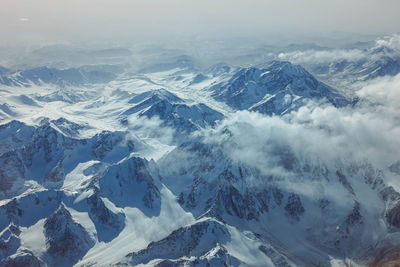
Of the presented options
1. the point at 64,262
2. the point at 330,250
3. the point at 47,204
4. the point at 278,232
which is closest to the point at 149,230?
the point at 64,262

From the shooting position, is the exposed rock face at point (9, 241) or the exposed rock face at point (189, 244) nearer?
the exposed rock face at point (189, 244)

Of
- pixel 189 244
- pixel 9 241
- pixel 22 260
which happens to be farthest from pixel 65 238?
pixel 189 244

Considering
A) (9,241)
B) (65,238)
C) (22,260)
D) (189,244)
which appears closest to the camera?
(22,260)

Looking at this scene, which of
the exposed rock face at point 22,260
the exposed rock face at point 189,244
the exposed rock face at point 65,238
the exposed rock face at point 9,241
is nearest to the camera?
the exposed rock face at point 22,260

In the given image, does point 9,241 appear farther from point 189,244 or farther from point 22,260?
point 189,244

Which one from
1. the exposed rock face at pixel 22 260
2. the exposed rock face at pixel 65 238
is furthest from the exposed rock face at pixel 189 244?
the exposed rock face at pixel 22 260

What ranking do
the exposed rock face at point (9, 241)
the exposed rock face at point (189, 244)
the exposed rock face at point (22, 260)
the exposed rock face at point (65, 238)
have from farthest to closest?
the exposed rock face at point (65, 238)
the exposed rock face at point (9, 241)
the exposed rock face at point (189, 244)
the exposed rock face at point (22, 260)

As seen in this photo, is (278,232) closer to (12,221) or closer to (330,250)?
(330,250)

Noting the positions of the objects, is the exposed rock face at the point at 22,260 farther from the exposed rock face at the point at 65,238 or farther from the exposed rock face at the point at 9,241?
the exposed rock face at the point at 65,238

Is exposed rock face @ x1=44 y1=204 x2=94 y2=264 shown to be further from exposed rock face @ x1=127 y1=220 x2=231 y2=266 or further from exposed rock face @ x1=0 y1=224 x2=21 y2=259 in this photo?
exposed rock face @ x1=127 y1=220 x2=231 y2=266

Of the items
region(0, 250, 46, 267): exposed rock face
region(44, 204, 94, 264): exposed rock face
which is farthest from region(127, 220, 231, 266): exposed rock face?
region(0, 250, 46, 267): exposed rock face

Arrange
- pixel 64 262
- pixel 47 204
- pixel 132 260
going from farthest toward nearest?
pixel 47 204
pixel 64 262
pixel 132 260
